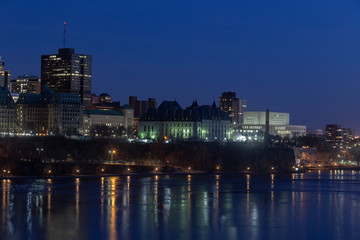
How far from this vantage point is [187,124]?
171 metres

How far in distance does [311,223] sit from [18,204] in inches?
1053

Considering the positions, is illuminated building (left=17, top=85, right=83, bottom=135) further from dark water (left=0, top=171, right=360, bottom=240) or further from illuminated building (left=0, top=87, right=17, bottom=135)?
dark water (left=0, top=171, right=360, bottom=240)

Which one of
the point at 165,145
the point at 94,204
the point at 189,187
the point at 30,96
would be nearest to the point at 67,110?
the point at 30,96

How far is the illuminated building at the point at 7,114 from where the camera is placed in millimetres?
167250

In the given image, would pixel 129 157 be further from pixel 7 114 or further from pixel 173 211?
pixel 173 211

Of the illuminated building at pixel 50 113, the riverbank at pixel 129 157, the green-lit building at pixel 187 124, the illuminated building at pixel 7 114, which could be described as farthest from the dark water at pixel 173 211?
the illuminated building at pixel 50 113

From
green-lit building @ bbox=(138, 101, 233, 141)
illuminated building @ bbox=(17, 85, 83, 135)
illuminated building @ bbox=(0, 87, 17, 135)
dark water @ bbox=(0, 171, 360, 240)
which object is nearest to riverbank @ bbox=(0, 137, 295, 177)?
dark water @ bbox=(0, 171, 360, 240)

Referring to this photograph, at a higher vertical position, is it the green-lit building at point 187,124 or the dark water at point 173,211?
the green-lit building at point 187,124

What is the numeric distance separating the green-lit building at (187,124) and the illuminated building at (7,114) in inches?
1351

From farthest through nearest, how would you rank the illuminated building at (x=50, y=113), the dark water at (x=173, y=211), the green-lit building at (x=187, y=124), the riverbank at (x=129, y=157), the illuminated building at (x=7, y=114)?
the illuminated building at (x=50, y=113)
the green-lit building at (x=187, y=124)
the illuminated building at (x=7, y=114)
the riverbank at (x=129, y=157)
the dark water at (x=173, y=211)

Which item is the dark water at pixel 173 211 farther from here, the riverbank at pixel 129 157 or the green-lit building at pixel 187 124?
the green-lit building at pixel 187 124

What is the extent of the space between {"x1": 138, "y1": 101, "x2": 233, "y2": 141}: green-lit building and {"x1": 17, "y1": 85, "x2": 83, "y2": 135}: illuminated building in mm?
22864

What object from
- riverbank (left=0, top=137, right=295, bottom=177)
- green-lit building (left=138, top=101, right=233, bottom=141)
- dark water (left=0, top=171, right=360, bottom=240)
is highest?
green-lit building (left=138, top=101, right=233, bottom=141)

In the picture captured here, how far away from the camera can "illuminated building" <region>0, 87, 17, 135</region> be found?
549 feet
